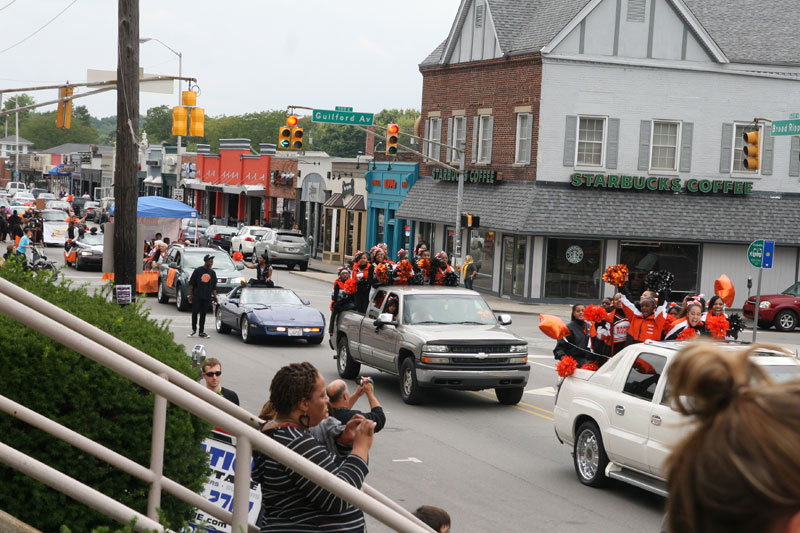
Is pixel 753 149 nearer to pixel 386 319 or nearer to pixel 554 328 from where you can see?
pixel 386 319

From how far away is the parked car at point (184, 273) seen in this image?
29.8 m

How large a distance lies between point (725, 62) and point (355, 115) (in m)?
14.4

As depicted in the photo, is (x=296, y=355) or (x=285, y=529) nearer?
(x=285, y=529)

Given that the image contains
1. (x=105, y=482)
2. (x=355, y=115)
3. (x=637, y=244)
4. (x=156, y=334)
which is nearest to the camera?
(x=105, y=482)

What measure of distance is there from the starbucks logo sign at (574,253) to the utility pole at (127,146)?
2427 centimetres

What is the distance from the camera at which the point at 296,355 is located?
2216 cm

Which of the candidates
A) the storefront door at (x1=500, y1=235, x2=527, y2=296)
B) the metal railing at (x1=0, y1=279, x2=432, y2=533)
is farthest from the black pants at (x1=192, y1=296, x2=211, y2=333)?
the metal railing at (x1=0, y1=279, x2=432, y2=533)

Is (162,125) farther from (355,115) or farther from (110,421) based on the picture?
(110,421)

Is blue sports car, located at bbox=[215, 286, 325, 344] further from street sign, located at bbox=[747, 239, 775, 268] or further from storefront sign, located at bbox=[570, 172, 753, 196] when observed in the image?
storefront sign, located at bbox=[570, 172, 753, 196]

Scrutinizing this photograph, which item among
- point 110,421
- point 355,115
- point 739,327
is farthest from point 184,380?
point 355,115

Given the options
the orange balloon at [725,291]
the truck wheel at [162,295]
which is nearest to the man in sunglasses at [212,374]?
the orange balloon at [725,291]

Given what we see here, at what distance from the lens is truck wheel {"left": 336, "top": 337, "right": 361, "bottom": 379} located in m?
18.8

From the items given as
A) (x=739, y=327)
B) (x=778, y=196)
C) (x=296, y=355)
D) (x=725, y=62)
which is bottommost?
(x=296, y=355)

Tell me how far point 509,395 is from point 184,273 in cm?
1550
